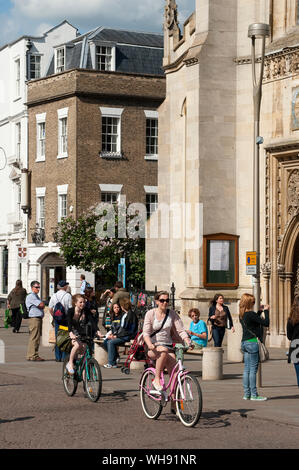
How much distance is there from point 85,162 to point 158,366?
33117 mm

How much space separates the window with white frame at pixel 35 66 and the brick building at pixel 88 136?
181 centimetres

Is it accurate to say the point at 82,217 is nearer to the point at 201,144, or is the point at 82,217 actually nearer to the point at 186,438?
the point at 201,144

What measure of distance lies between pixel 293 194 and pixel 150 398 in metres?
13.9

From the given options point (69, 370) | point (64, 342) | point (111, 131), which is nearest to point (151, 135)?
point (111, 131)

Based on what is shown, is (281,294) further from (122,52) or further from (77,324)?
(122,52)

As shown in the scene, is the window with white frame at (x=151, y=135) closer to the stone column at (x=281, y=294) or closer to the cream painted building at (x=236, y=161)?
the cream painted building at (x=236, y=161)

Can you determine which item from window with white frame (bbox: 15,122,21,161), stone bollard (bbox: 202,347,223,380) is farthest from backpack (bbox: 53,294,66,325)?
window with white frame (bbox: 15,122,21,161)

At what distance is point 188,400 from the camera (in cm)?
1260

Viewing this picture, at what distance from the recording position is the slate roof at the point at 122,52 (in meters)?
48.8

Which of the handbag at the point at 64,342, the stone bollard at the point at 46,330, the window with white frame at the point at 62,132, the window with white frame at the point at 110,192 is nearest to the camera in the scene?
the handbag at the point at 64,342

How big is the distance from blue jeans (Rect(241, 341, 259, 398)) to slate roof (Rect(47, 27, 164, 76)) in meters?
34.5

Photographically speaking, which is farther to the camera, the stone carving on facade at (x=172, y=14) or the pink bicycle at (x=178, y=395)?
the stone carving on facade at (x=172, y=14)

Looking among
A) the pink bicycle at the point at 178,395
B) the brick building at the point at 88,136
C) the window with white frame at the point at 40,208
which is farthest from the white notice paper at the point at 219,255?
the window with white frame at the point at 40,208
